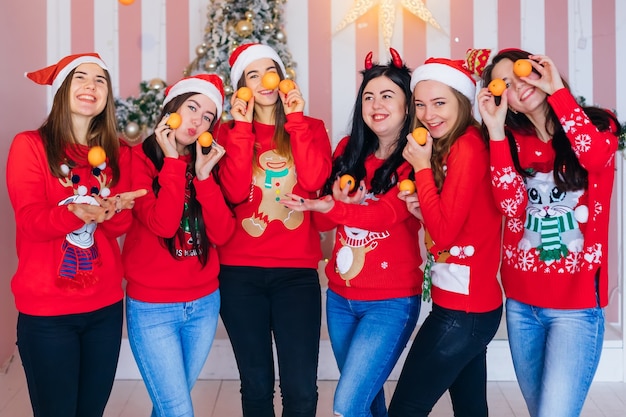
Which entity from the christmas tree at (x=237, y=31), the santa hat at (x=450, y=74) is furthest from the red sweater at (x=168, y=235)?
the christmas tree at (x=237, y=31)

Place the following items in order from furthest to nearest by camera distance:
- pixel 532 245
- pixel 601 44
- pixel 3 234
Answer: pixel 601 44 < pixel 3 234 < pixel 532 245

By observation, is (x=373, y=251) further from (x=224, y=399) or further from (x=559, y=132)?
(x=224, y=399)

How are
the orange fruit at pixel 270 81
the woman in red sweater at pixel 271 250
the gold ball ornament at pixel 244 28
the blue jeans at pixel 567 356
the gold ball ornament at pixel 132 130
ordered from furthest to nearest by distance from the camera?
1. the gold ball ornament at pixel 132 130
2. the gold ball ornament at pixel 244 28
3. the orange fruit at pixel 270 81
4. the woman in red sweater at pixel 271 250
5. the blue jeans at pixel 567 356

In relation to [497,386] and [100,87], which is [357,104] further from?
[497,386]

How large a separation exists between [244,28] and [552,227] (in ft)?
8.25

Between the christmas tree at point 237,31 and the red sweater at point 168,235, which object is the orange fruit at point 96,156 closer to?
the red sweater at point 168,235

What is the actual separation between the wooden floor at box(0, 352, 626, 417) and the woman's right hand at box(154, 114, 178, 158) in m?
1.69

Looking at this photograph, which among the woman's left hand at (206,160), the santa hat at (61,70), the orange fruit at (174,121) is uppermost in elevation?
the santa hat at (61,70)

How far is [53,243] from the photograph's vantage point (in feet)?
7.07

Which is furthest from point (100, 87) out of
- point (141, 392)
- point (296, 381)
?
point (141, 392)

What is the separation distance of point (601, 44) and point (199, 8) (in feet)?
9.52

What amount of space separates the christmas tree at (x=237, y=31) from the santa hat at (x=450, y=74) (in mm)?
1720

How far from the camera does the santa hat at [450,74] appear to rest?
2.34m

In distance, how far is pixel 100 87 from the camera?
234cm
